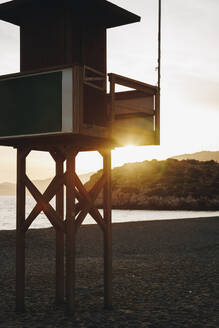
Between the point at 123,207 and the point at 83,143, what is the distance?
121 m

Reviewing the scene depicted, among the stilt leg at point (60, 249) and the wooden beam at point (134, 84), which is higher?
the wooden beam at point (134, 84)

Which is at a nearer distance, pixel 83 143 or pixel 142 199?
pixel 83 143

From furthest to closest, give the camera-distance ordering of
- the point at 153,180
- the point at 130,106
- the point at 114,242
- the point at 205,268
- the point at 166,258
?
the point at 153,180 → the point at 114,242 → the point at 166,258 → the point at 205,268 → the point at 130,106

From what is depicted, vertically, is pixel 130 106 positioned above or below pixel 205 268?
above

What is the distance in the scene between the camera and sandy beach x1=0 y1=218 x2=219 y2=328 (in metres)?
11.0

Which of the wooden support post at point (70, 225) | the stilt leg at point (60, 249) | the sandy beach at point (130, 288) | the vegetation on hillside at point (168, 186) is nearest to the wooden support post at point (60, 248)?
the stilt leg at point (60, 249)

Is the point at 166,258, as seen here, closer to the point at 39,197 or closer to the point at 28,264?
the point at 28,264

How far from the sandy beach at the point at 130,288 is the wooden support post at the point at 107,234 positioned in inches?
16.9

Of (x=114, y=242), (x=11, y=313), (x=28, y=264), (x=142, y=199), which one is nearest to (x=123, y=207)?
(x=142, y=199)

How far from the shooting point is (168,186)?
118562 millimetres

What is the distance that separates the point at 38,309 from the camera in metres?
11.9

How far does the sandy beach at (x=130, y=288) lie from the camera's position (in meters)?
11.0

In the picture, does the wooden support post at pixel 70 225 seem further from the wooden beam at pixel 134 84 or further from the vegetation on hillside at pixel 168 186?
the vegetation on hillside at pixel 168 186

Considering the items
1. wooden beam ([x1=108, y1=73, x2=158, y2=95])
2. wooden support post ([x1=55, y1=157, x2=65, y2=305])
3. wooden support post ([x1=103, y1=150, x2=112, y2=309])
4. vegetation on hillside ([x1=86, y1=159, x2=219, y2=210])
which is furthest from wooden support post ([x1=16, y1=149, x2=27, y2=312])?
vegetation on hillside ([x1=86, y1=159, x2=219, y2=210])
